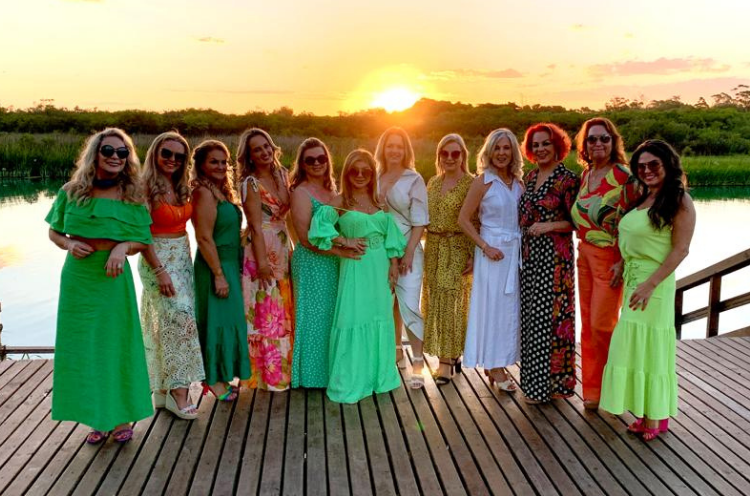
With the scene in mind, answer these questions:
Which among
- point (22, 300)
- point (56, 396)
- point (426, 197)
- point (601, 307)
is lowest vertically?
point (22, 300)

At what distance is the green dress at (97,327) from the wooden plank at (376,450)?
1.29m

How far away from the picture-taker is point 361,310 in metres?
4.00

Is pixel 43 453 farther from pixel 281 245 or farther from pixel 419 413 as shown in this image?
pixel 419 413

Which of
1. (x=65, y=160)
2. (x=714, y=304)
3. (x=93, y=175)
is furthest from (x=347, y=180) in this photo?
(x=65, y=160)

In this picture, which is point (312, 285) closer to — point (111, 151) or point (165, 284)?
point (165, 284)

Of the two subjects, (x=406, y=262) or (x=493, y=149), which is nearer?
(x=493, y=149)

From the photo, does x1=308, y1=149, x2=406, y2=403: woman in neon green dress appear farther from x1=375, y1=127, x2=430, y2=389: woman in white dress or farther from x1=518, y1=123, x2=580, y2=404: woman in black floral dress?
x1=518, y1=123, x2=580, y2=404: woman in black floral dress

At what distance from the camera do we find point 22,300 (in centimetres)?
1035

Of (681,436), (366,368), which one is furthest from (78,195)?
(681,436)

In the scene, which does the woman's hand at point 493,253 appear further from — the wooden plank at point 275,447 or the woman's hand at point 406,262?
the wooden plank at point 275,447

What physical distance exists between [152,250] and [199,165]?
64cm

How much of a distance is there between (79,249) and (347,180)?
1615mm

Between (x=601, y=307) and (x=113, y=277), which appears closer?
(x=113, y=277)

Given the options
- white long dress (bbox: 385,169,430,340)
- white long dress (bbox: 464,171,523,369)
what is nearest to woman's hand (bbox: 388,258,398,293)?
white long dress (bbox: 385,169,430,340)
